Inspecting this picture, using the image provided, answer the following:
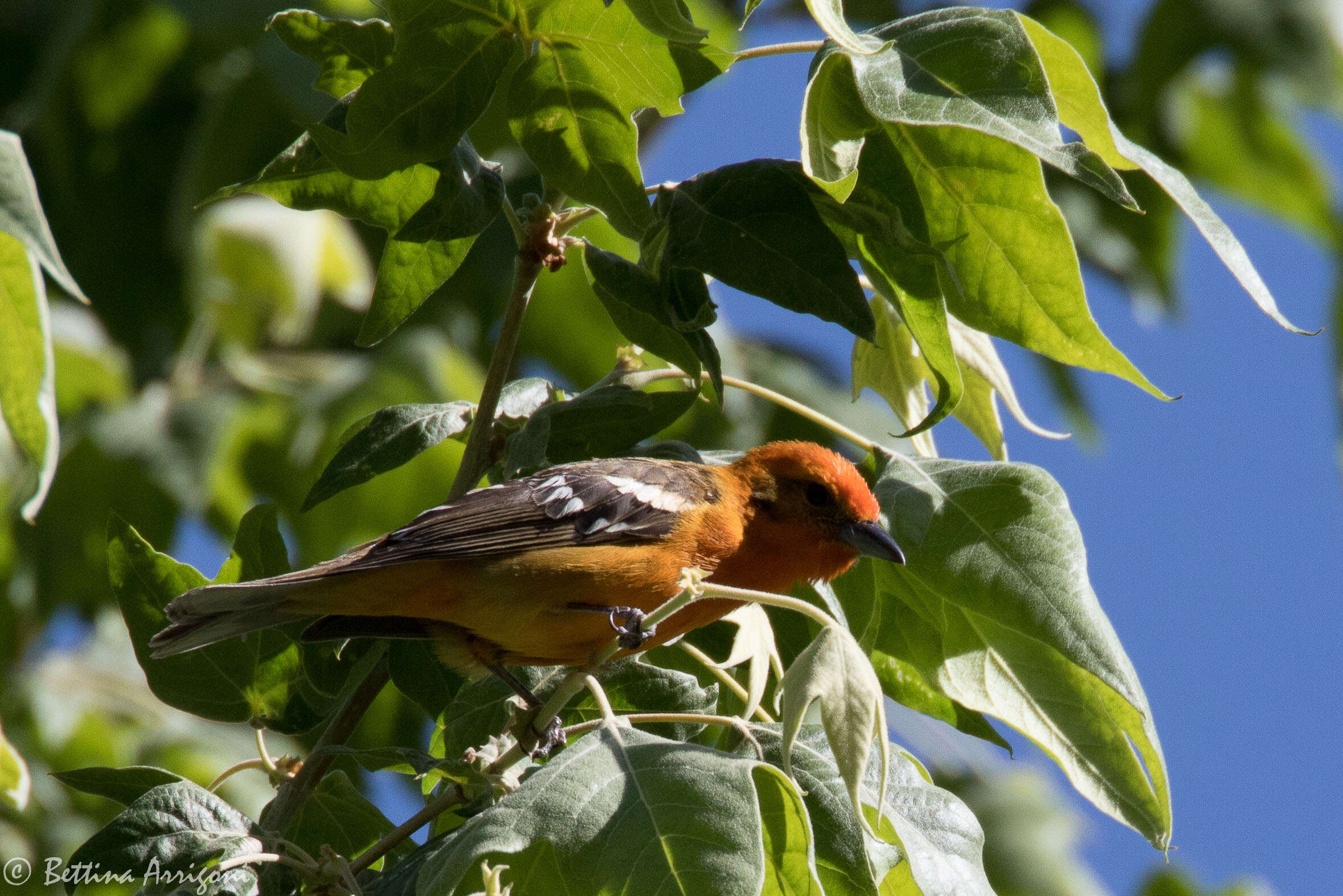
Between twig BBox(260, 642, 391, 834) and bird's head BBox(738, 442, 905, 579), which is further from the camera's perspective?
bird's head BBox(738, 442, 905, 579)

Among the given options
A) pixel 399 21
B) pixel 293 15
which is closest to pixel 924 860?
pixel 399 21

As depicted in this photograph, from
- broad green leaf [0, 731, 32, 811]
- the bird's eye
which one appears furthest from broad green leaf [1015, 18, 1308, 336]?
broad green leaf [0, 731, 32, 811]

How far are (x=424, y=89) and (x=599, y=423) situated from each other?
Answer: 801 millimetres

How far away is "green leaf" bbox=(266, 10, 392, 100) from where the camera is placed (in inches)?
101

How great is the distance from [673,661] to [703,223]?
1.14 m

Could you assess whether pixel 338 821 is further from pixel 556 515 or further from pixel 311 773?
pixel 556 515

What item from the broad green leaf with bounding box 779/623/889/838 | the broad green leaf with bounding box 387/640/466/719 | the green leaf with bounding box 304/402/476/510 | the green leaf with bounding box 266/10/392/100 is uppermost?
the green leaf with bounding box 266/10/392/100

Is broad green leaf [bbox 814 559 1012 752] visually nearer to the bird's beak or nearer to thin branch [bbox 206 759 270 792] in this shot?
the bird's beak

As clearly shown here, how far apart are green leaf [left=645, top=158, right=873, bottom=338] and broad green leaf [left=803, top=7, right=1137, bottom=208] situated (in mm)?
151

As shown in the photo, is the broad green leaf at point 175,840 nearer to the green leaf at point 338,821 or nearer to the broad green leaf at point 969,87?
the green leaf at point 338,821

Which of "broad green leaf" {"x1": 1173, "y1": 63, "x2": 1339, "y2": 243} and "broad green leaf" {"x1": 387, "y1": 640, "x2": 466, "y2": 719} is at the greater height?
"broad green leaf" {"x1": 1173, "y1": 63, "x2": 1339, "y2": 243}

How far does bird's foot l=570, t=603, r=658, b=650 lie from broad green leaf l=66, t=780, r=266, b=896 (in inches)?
32.4

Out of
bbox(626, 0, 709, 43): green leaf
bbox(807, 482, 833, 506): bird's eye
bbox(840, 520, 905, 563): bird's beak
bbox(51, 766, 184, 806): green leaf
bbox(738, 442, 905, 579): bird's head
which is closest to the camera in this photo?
bbox(626, 0, 709, 43): green leaf

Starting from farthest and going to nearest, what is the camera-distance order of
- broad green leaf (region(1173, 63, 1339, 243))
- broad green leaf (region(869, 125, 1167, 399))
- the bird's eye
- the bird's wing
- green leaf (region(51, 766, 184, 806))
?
broad green leaf (region(1173, 63, 1339, 243))
the bird's eye
the bird's wing
green leaf (region(51, 766, 184, 806))
broad green leaf (region(869, 125, 1167, 399))
